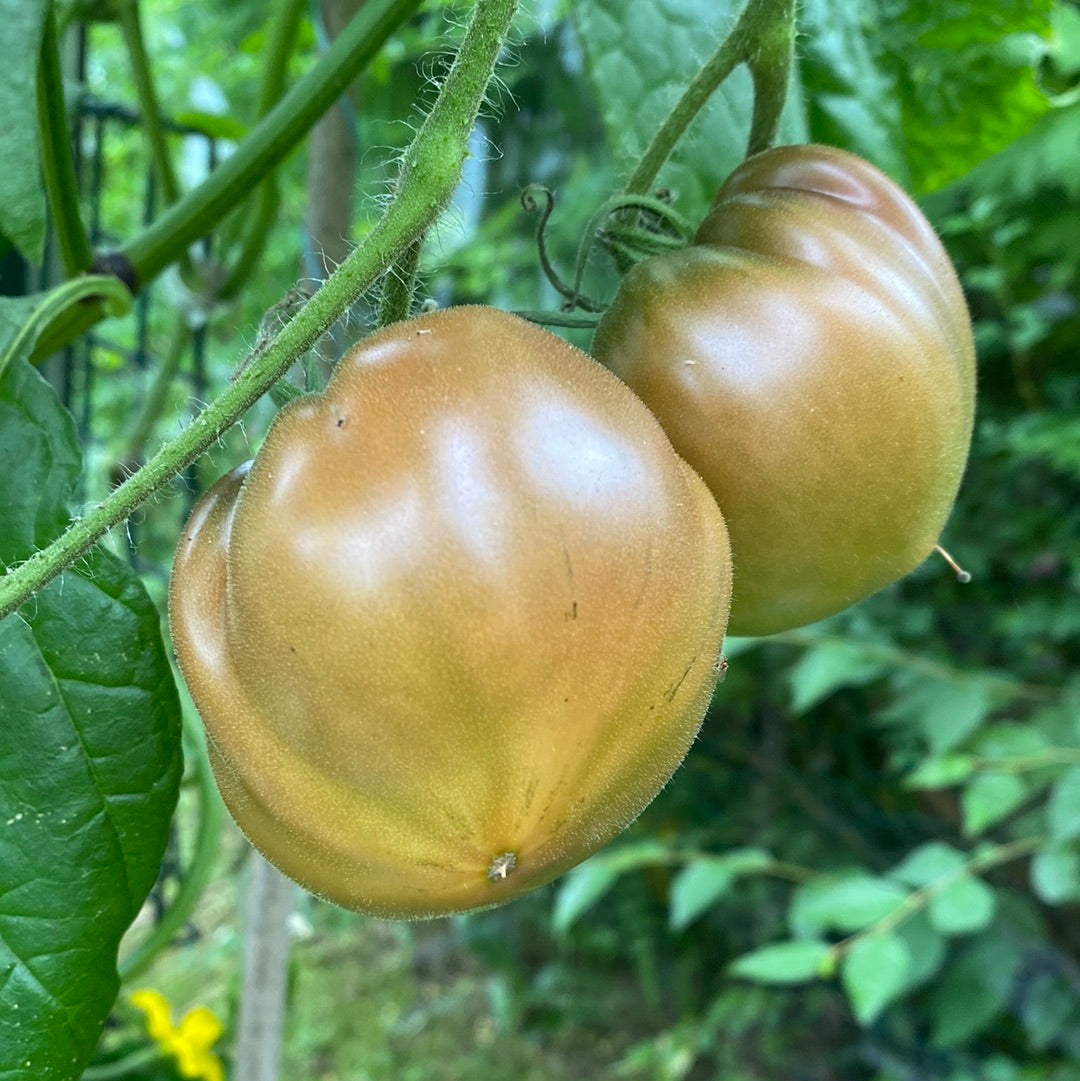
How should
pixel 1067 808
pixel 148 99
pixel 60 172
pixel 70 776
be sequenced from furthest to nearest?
pixel 1067 808 → pixel 148 99 → pixel 60 172 → pixel 70 776

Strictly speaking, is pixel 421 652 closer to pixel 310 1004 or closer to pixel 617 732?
pixel 617 732

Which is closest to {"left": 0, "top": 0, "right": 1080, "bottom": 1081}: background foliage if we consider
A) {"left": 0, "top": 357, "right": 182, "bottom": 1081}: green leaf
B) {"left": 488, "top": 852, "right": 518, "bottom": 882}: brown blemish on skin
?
{"left": 0, "top": 357, "right": 182, "bottom": 1081}: green leaf

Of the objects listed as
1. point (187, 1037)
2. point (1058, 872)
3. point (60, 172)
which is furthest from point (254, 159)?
point (1058, 872)

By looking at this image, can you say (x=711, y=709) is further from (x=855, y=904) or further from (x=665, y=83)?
(x=665, y=83)

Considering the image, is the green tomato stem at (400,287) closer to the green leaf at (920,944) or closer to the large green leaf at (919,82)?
the large green leaf at (919,82)

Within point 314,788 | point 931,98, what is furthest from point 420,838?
point 931,98

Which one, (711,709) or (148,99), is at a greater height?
(148,99)

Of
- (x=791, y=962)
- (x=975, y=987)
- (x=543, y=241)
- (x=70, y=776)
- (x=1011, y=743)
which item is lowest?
(x=975, y=987)
